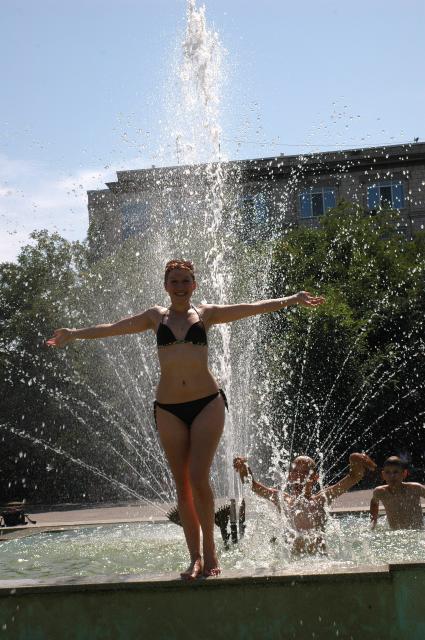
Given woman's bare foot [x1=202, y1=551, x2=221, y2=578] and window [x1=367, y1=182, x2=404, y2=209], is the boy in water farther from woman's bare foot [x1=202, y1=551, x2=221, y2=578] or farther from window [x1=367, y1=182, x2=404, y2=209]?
window [x1=367, y1=182, x2=404, y2=209]

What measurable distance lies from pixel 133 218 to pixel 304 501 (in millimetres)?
22038

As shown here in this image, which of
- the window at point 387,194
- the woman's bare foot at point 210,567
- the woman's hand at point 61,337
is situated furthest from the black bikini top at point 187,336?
the window at point 387,194

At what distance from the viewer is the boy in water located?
766 cm

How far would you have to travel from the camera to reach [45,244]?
25.7 m

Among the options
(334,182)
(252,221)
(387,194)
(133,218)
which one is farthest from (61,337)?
(387,194)

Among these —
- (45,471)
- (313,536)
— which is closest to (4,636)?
(313,536)

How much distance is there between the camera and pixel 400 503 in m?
7.71

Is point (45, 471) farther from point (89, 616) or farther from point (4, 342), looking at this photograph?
point (89, 616)

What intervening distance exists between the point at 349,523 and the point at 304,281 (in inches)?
736

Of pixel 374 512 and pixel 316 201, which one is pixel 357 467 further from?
pixel 316 201

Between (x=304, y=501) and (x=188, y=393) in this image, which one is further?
(x=304, y=501)

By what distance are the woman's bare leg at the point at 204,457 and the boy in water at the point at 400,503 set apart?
10.9 feet

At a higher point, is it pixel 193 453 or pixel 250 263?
pixel 250 263

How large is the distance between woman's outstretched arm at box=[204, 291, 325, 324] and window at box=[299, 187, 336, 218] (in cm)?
3634
